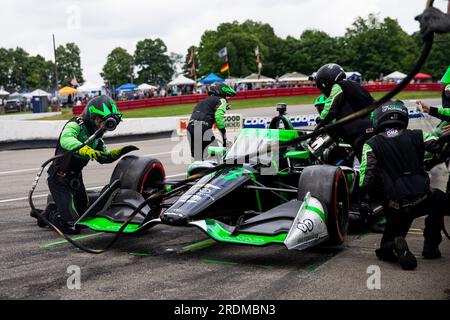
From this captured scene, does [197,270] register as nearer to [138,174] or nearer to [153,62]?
[138,174]

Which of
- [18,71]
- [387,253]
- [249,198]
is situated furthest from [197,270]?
[18,71]

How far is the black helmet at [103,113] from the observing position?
7.53 m

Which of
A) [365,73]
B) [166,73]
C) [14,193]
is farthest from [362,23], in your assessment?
[14,193]

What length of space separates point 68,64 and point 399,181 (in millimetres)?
105562

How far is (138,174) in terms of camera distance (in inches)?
295

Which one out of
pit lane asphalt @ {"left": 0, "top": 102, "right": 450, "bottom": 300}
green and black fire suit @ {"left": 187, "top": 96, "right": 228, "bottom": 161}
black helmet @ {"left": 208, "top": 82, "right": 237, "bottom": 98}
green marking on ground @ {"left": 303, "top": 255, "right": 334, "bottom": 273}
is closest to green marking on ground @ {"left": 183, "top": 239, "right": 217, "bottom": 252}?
pit lane asphalt @ {"left": 0, "top": 102, "right": 450, "bottom": 300}

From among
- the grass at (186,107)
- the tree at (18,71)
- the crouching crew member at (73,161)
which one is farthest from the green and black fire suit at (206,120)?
the tree at (18,71)

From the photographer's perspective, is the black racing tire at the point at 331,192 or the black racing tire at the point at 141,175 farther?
the black racing tire at the point at 141,175

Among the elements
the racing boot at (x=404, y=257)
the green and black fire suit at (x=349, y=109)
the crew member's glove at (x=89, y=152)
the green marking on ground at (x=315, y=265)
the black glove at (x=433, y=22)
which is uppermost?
the black glove at (x=433, y=22)

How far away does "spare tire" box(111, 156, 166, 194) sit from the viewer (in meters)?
7.45

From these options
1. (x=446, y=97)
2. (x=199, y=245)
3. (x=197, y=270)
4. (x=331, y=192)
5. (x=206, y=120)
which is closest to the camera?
(x=197, y=270)

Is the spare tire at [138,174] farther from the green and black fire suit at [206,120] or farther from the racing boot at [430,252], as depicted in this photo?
the green and black fire suit at [206,120]

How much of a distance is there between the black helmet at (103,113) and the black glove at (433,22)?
4.43 m
